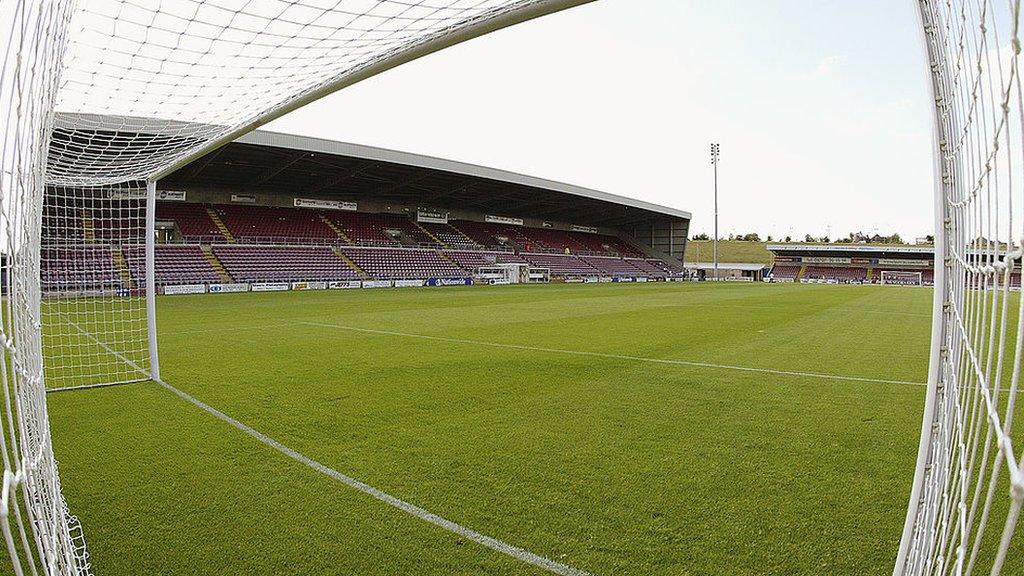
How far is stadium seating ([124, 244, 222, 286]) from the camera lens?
28.5 m

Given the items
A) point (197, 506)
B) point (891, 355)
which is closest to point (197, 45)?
point (197, 506)

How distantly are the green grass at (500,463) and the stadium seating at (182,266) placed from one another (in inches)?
913

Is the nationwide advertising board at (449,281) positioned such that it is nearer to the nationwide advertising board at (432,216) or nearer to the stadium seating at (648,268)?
the nationwide advertising board at (432,216)

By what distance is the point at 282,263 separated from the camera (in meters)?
33.9

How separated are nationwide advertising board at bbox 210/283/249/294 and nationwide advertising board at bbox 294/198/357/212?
10820 mm

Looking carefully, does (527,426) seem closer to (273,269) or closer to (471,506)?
(471,506)

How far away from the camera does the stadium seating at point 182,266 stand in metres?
28.5

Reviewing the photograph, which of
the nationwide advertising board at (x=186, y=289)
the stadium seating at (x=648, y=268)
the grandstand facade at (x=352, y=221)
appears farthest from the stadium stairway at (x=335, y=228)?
the stadium seating at (x=648, y=268)

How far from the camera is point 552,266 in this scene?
48.8 m

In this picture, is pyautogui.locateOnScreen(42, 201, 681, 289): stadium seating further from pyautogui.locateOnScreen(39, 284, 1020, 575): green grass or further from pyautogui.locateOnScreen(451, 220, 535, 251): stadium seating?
pyautogui.locateOnScreen(39, 284, 1020, 575): green grass

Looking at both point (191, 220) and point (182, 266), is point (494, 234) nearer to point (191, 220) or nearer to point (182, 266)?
point (191, 220)

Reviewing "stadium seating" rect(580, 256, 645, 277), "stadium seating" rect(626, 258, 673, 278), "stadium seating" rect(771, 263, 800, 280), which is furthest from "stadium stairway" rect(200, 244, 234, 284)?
"stadium seating" rect(771, 263, 800, 280)

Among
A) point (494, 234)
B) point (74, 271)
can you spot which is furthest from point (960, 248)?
point (494, 234)

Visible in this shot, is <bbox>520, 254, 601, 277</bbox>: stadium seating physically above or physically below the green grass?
above
